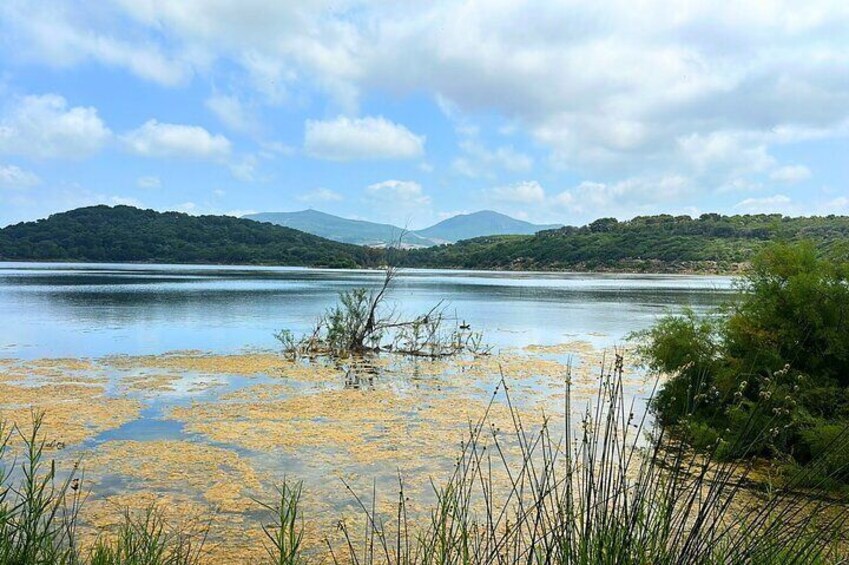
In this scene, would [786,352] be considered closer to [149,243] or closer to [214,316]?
[214,316]

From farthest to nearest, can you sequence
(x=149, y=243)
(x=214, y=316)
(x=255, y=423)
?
(x=149, y=243) → (x=214, y=316) → (x=255, y=423)

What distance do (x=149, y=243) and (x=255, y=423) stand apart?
3932 inches

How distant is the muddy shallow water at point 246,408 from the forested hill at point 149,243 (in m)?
73.6

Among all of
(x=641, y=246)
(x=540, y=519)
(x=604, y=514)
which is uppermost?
(x=641, y=246)

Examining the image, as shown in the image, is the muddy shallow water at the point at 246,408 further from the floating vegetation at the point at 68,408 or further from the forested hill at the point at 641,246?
the forested hill at the point at 641,246

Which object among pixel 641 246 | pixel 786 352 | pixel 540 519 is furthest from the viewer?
pixel 641 246

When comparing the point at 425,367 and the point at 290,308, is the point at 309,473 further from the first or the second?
the point at 290,308

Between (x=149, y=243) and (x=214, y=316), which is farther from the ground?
(x=149, y=243)

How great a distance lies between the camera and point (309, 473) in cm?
704

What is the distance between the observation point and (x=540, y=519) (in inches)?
134

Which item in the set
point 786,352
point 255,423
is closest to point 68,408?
point 255,423

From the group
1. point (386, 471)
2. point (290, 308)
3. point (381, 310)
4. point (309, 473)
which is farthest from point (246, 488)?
point (290, 308)

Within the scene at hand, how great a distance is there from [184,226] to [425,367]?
10301 centimetres

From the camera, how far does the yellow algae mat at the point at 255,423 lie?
6160mm
